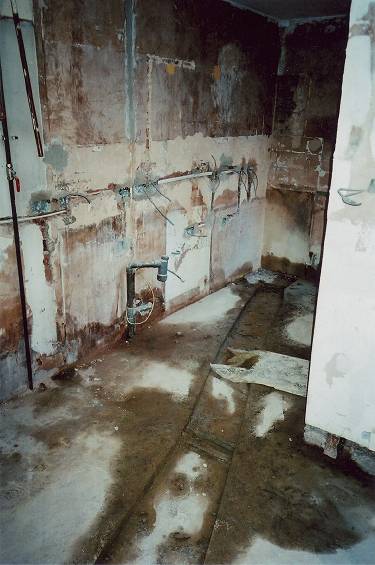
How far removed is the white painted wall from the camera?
→ 2.66 m

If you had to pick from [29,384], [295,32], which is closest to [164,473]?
[29,384]

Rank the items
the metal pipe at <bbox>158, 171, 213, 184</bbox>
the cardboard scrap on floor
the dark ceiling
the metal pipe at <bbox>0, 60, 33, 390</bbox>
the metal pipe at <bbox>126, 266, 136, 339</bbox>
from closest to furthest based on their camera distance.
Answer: the metal pipe at <bbox>0, 60, 33, 390</bbox> < the cardboard scrap on floor < the metal pipe at <bbox>126, 266, 136, 339</bbox> < the metal pipe at <bbox>158, 171, 213, 184</bbox> < the dark ceiling

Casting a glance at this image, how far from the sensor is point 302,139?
21.9ft

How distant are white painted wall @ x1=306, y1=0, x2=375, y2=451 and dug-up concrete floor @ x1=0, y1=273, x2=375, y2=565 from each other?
46 cm

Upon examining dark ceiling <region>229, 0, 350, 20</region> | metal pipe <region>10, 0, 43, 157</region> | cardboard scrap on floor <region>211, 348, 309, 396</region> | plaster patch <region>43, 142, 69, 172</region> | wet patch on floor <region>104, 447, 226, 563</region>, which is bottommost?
wet patch on floor <region>104, 447, 226, 563</region>

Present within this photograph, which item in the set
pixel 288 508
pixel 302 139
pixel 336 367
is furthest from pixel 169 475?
pixel 302 139

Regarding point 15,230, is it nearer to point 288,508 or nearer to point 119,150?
point 119,150

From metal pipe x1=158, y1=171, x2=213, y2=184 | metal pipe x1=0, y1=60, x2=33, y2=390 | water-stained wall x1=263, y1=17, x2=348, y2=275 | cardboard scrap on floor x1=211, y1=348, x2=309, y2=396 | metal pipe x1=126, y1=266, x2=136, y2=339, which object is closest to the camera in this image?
metal pipe x1=0, y1=60, x2=33, y2=390

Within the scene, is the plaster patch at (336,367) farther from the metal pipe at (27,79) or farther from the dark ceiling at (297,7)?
the dark ceiling at (297,7)

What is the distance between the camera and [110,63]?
13.4ft

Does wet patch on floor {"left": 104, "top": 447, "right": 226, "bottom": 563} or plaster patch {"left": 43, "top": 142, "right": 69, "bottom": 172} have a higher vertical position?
plaster patch {"left": 43, "top": 142, "right": 69, "bottom": 172}

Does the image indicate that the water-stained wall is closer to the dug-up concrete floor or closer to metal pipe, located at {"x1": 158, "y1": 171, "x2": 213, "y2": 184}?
metal pipe, located at {"x1": 158, "y1": 171, "x2": 213, "y2": 184}

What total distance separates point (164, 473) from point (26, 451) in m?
1.08

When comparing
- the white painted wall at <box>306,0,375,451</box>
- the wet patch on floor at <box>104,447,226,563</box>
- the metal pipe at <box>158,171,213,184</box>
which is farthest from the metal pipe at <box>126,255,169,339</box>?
the white painted wall at <box>306,0,375,451</box>
